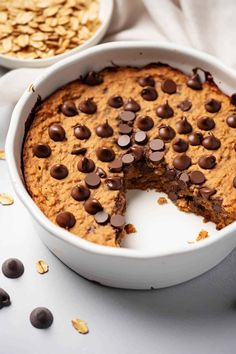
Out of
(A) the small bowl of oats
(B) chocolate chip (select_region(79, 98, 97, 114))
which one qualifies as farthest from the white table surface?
(A) the small bowl of oats

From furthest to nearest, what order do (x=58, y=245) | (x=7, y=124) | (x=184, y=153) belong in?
(x=7, y=124), (x=184, y=153), (x=58, y=245)

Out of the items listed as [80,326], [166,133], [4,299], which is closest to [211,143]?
[166,133]

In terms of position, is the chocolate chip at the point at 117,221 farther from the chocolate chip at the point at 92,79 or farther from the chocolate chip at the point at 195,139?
the chocolate chip at the point at 92,79

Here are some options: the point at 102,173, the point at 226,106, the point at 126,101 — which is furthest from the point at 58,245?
the point at 226,106

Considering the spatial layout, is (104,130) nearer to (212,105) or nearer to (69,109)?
(69,109)

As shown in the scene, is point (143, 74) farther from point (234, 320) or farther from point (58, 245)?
point (234, 320)
